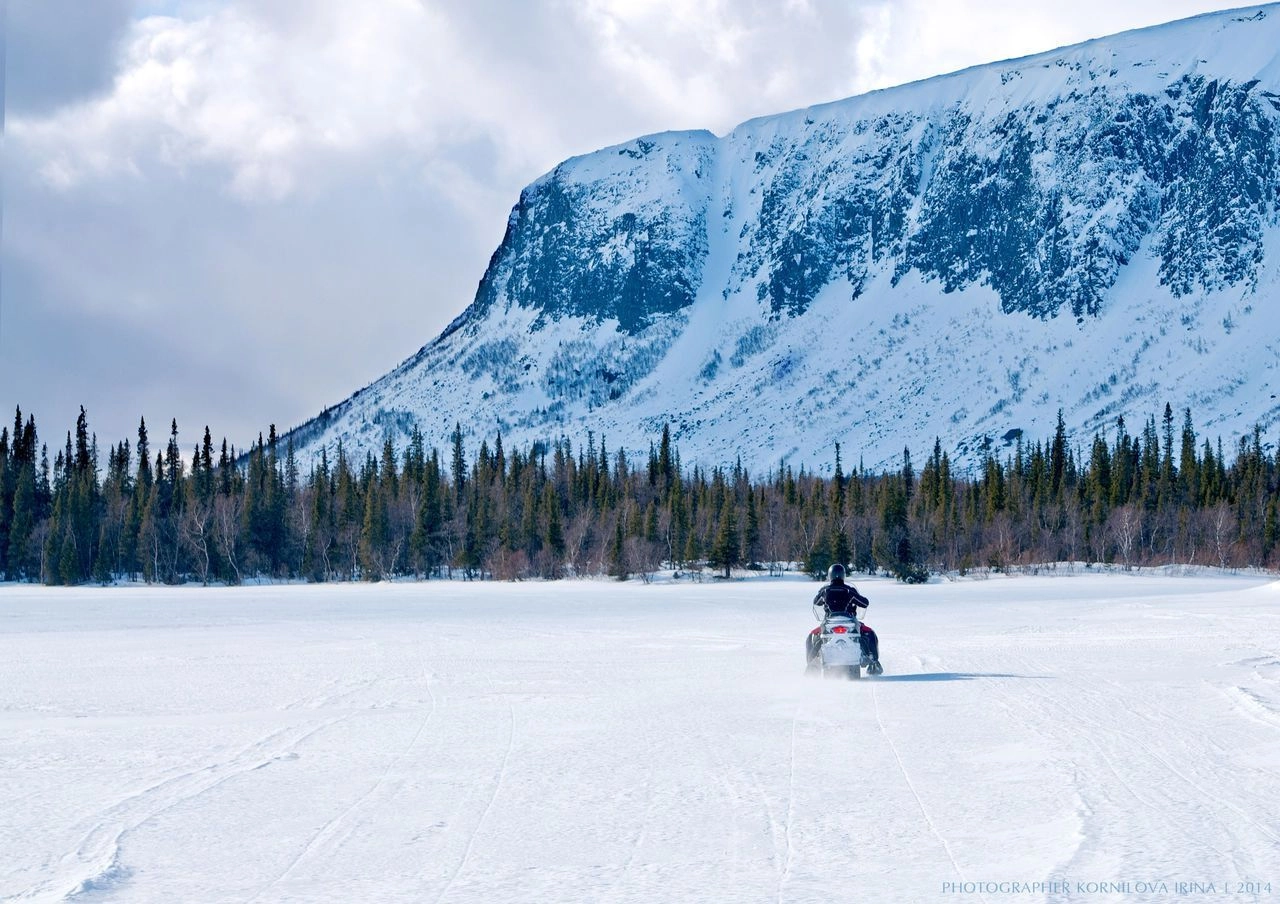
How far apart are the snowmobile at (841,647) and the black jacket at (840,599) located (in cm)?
9

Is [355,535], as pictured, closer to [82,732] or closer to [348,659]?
[348,659]

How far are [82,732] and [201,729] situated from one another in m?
1.43

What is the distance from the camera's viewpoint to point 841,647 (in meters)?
20.7

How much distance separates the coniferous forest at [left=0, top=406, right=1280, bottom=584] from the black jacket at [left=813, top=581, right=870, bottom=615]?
7891cm

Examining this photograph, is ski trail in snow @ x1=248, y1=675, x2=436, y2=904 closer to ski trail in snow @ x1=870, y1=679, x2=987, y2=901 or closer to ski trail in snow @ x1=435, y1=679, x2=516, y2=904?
ski trail in snow @ x1=435, y1=679, x2=516, y2=904

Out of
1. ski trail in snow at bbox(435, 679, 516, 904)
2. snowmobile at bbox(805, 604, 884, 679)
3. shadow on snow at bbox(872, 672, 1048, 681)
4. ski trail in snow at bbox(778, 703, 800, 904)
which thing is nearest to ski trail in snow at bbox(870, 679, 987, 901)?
ski trail in snow at bbox(778, 703, 800, 904)

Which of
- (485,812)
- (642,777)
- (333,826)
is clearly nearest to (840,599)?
(642,777)

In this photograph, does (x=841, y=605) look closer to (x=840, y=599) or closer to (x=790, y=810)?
(x=840, y=599)

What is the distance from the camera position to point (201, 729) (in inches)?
626

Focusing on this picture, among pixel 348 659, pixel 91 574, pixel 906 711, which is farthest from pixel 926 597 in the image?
pixel 91 574

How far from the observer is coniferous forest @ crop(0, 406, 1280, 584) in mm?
109438

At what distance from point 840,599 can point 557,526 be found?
9495 cm

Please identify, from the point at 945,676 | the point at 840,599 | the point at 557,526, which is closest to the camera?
A: the point at 840,599

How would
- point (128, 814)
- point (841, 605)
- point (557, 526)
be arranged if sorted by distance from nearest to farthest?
1. point (128, 814)
2. point (841, 605)
3. point (557, 526)
